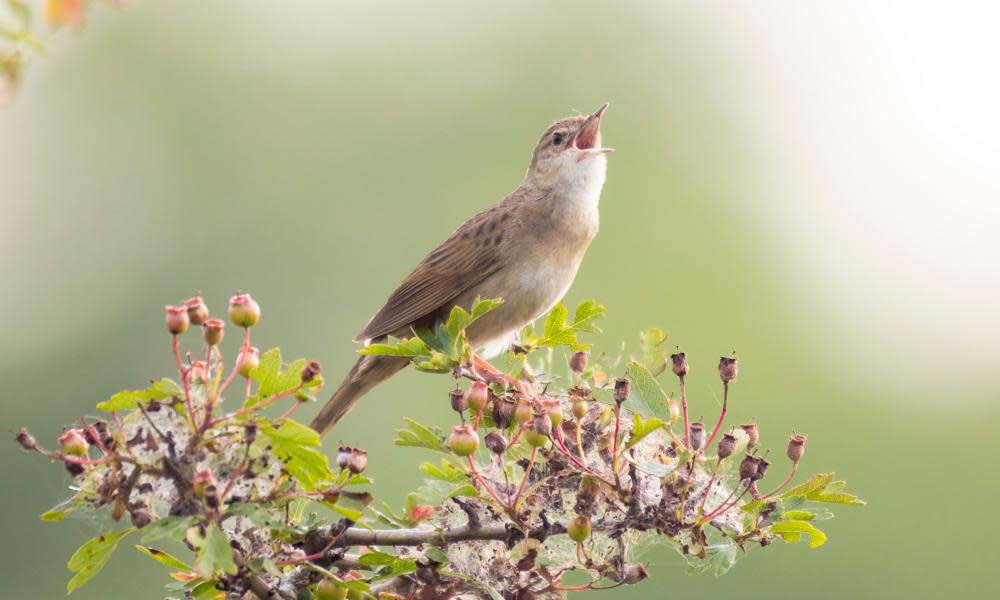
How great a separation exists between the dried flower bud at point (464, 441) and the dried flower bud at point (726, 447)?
21.6 inches

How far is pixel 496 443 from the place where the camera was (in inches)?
112

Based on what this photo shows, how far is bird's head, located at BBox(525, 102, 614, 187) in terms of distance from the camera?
18.7 feet

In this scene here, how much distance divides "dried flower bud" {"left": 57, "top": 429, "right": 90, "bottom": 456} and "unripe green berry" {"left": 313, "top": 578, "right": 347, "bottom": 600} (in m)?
0.57

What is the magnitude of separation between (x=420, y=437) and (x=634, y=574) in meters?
0.57

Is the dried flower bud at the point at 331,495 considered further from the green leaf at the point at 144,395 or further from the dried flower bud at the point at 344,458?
the green leaf at the point at 144,395

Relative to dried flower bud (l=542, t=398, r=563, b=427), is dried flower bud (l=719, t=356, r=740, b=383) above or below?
above

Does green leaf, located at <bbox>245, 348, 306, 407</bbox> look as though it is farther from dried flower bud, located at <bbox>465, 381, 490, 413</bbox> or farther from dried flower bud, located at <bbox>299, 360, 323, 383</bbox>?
dried flower bud, located at <bbox>465, 381, 490, 413</bbox>

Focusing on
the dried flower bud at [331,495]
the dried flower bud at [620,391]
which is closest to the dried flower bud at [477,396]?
the dried flower bud at [620,391]

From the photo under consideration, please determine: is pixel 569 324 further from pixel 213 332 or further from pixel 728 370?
pixel 213 332

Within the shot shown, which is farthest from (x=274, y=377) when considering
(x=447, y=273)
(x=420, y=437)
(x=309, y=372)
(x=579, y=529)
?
(x=447, y=273)

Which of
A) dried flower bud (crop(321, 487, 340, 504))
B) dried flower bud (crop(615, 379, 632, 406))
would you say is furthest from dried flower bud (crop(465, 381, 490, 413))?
dried flower bud (crop(321, 487, 340, 504))

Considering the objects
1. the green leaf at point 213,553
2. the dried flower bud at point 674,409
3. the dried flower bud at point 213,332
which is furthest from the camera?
the dried flower bud at point 674,409

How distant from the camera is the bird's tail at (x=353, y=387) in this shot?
4.83 m

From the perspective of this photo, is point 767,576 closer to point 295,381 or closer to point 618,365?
point 618,365
